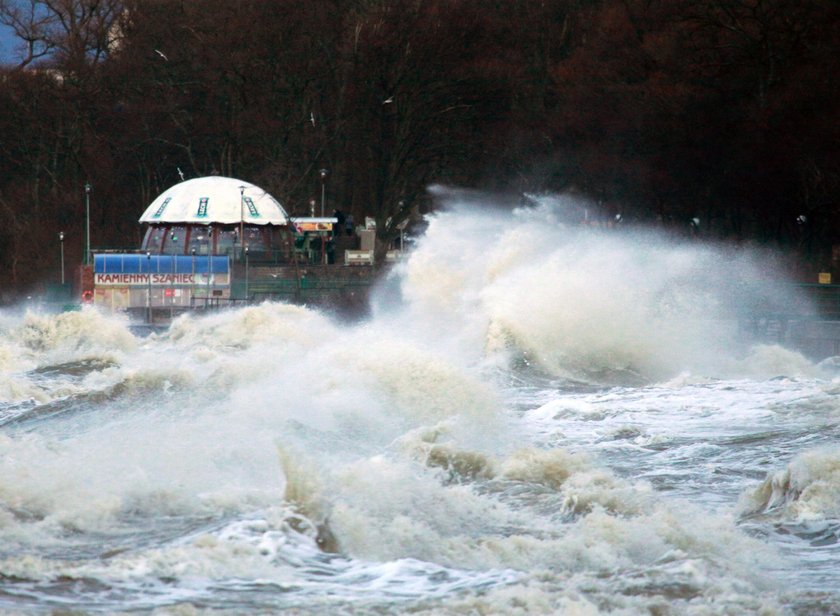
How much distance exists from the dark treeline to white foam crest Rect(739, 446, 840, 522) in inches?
1322

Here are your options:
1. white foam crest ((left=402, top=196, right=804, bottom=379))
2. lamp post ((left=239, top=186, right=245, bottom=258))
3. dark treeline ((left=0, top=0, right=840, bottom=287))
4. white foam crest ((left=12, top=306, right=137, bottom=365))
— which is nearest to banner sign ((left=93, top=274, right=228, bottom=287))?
lamp post ((left=239, top=186, right=245, bottom=258))

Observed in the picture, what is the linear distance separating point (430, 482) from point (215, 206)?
149ft

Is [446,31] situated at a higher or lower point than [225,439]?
higher

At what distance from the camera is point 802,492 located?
16.2 meters

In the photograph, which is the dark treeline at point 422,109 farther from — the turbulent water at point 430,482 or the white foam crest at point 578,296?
the turbulent water at point 430,482

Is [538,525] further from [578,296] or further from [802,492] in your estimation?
[578,296]

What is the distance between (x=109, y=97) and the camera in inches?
3002

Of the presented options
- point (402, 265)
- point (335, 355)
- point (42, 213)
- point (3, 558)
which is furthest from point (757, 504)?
point (42, 213)

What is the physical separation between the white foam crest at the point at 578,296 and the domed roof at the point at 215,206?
1627 cm

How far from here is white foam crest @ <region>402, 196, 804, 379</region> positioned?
3441cm

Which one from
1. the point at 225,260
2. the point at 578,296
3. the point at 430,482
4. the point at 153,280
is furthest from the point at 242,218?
the point at 430,482

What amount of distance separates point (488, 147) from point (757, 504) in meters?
52.7

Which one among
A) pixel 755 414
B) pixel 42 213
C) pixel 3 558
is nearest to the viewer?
pixel 3 558

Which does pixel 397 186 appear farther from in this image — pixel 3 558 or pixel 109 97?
pixel 3 558
